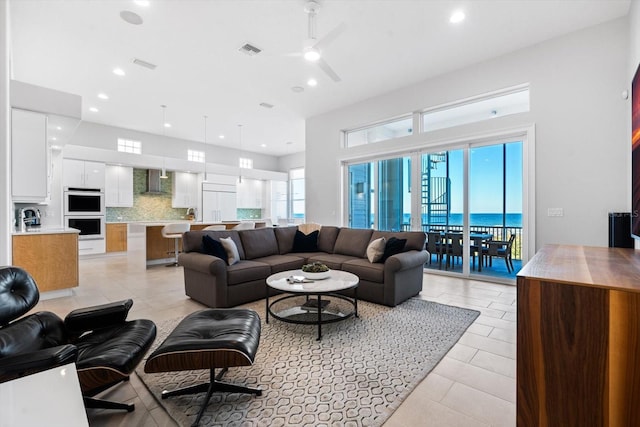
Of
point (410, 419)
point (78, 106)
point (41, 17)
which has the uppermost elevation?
point (41, 17)

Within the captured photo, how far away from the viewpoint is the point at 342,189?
262 inches

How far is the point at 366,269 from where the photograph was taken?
363 centimetres

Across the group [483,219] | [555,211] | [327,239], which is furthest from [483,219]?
[327,239]

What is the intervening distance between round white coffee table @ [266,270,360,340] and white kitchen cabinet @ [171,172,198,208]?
6392 mm

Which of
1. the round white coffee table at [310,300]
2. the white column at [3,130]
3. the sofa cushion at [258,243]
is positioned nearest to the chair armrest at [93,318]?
the round white coffee table at [310,300]

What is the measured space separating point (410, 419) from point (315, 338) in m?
1.16

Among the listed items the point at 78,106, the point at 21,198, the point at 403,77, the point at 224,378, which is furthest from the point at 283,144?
the point at 224,378

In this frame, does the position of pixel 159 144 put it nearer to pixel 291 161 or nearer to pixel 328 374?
pixel 291 161

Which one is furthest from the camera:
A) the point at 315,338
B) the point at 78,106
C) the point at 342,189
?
the point at 342,189

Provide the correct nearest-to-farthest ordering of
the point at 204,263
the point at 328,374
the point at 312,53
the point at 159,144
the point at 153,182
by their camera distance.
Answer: the point at 328,374 < the point at 312,53 < the point at 204,263 < the point at 153,182 < the point at 159,144

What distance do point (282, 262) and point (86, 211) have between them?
236 inches

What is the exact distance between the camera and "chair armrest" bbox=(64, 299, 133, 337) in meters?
1.89

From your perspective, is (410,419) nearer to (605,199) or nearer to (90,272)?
(605,199)

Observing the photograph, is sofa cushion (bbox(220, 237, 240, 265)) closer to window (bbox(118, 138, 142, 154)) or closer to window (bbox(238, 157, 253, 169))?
window (bbox(118, 138, 142, 154))
